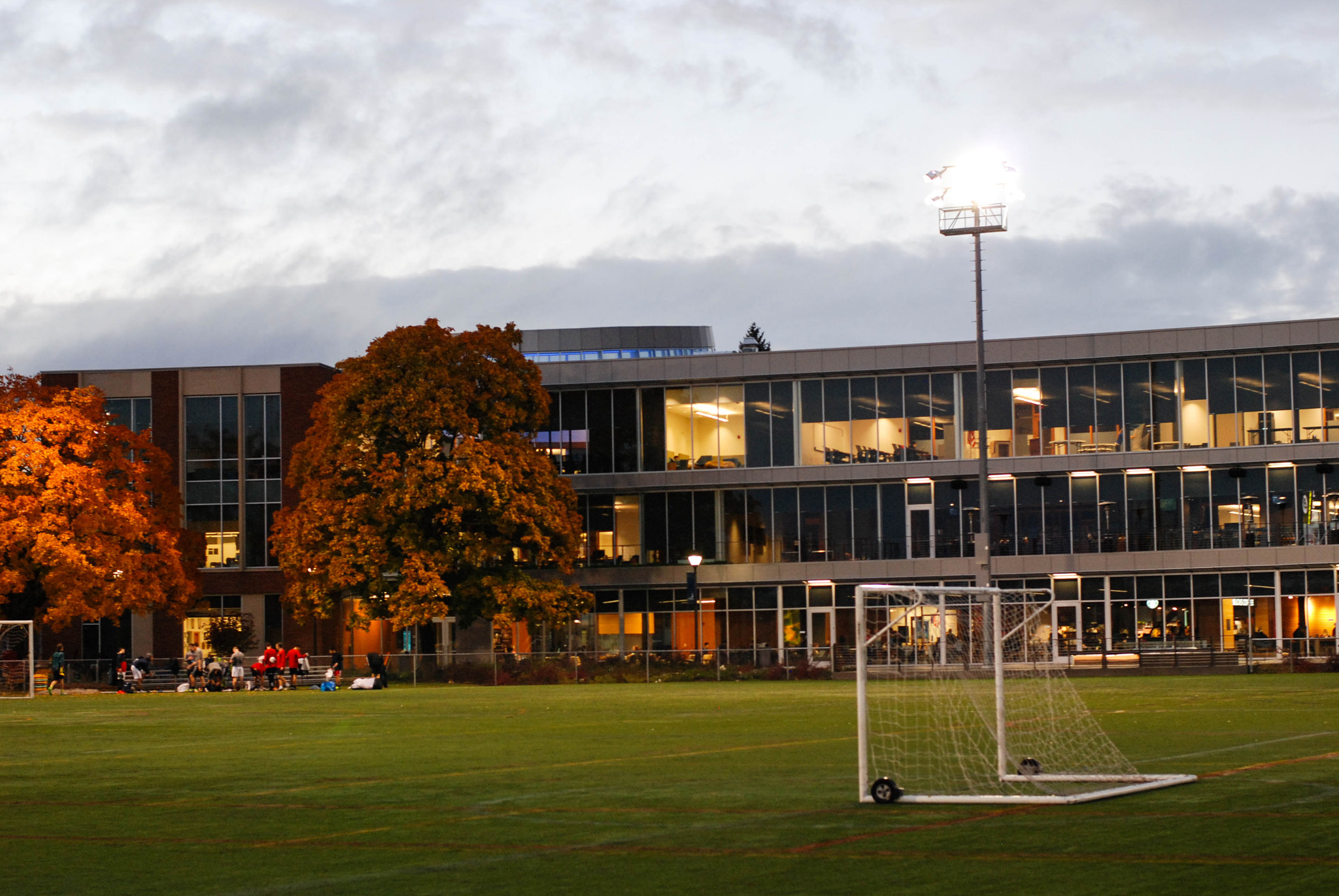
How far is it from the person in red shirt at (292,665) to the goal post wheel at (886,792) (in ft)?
140

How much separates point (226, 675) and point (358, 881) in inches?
1962

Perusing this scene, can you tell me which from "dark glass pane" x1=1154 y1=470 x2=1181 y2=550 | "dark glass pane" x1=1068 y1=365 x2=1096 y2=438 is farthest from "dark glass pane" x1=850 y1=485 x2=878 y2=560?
"dark glass pane" x1=1154 y1=470 x2=1181 y2=550

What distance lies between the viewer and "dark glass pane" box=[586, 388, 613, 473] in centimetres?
6209

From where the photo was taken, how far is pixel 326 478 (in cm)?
5269

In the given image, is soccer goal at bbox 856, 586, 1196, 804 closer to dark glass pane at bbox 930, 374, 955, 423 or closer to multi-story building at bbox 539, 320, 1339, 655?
multi-story building at bbox 539, 320, 1339, 655

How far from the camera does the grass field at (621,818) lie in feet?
31.7

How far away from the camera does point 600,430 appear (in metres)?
62.3

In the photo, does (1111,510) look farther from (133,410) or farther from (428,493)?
(133,410)

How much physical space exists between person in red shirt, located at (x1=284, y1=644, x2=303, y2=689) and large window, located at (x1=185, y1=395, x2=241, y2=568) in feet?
41.7

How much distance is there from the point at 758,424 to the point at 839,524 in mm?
5076

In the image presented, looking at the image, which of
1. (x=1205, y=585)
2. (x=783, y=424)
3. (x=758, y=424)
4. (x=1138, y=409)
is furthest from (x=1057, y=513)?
(x=758, y=424)

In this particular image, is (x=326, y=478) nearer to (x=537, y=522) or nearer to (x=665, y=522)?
(x=537, y=522)

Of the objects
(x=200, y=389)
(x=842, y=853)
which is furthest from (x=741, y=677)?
(x=842, y=853)

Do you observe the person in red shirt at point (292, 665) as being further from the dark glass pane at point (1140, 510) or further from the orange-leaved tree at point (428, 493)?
the dark glass pane at point (1140, 510)
